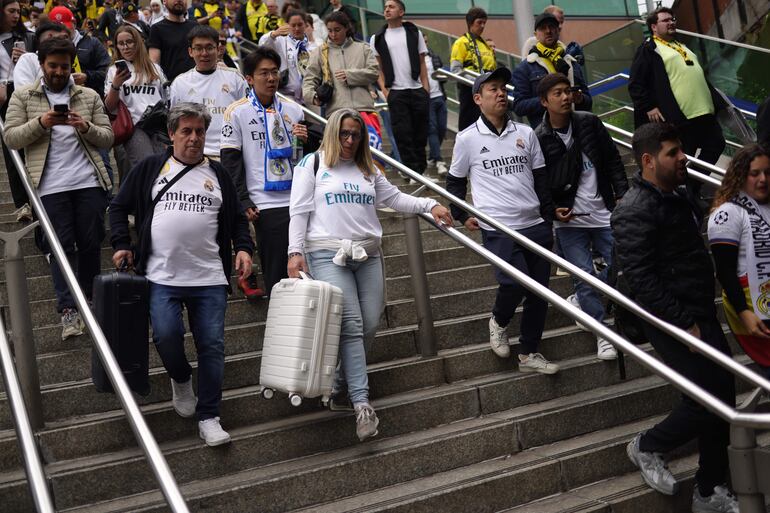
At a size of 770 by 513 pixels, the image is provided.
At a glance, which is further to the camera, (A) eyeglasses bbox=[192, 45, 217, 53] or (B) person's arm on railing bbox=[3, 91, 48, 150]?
(A) eyeglasses bbox=[192, 45, 217, 53]

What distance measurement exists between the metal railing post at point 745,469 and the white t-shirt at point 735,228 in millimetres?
1094

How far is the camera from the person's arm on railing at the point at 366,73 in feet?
28.1

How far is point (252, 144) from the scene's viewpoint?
6289mm

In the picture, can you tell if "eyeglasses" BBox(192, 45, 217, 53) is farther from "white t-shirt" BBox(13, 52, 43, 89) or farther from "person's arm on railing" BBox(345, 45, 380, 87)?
"person's arm on railing" BBox(345, 45, 380, 87)

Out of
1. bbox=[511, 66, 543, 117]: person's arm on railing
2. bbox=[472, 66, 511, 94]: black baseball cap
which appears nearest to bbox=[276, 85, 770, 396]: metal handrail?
bbox=[472, 66, 511, 94]: black baseball cap

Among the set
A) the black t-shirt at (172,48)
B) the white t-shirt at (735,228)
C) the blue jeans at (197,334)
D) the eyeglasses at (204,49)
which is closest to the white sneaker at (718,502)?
the white t-shirt at (735,228)

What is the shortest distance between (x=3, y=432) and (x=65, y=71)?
7.87ft

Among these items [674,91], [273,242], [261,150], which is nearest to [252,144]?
[261,150]

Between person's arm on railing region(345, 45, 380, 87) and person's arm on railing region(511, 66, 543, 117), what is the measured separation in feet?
4.49

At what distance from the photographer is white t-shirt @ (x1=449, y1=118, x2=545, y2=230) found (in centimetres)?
610

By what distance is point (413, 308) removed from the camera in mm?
6445

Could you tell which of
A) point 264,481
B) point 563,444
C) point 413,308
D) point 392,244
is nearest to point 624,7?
point 392,244

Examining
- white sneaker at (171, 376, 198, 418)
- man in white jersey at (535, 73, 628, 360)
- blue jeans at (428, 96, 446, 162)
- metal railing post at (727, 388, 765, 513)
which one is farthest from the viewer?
blue jeans at (428, 96, 446, 162)

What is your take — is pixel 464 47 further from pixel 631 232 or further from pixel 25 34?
pixel 631 232
